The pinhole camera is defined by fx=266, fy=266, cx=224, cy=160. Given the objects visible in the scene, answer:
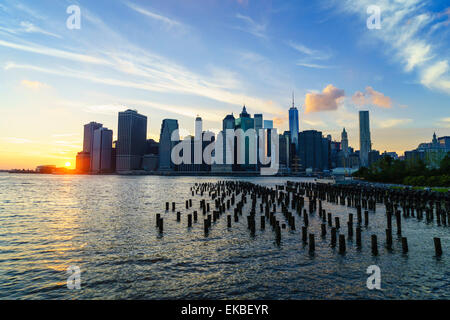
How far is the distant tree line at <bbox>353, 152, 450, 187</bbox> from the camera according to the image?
5448cm

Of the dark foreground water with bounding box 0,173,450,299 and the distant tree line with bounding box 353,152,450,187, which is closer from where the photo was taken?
the dark foreground water with bounding box 0,173,450,299

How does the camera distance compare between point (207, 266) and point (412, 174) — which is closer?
point (207, 266)

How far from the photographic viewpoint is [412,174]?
69562mm

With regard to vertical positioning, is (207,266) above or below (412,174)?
below

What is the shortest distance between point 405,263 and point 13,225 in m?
32.6

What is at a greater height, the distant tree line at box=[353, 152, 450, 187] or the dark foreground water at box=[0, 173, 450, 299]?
the distant tree line at box=[353, 152, 450, 187]

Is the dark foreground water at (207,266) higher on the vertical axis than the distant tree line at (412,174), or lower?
lower

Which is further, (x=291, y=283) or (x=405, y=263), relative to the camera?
(x=405, y=263)

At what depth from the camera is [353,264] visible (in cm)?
1428

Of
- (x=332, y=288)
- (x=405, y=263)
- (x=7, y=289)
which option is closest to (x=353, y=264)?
(x=405, y=263)

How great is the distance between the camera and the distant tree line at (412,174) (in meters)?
54.5

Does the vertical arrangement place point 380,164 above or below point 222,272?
above
